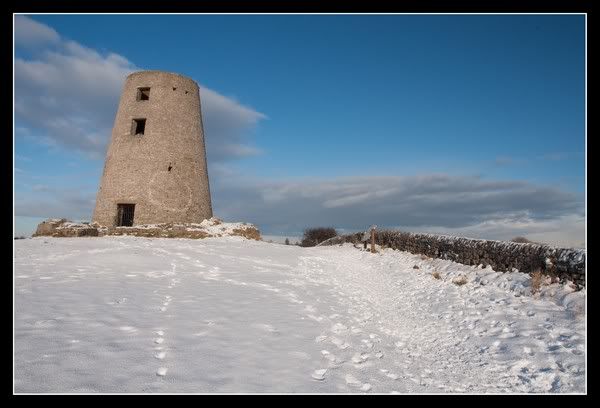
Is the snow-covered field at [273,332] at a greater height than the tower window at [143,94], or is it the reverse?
the tower window at [143,94]

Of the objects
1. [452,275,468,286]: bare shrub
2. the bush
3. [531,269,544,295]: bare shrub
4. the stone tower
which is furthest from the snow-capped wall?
the bush

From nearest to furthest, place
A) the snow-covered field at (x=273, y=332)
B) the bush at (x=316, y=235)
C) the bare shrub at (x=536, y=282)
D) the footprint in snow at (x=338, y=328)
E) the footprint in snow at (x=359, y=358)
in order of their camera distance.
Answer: the snow-covered field at (x=273, y=332) < the footprint in snow at (x=359, y=358) < the footprint in snow at (x=338, y=328) < the bare shrub at (x=536, y=282) < the bush at (x=316, y=235)

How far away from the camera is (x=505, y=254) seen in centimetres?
1047

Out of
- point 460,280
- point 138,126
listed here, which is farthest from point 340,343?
point 138,126

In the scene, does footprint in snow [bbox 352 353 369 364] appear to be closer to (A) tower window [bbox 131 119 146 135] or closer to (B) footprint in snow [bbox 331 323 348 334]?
(B) footprint in snow [bbox 331 323 348 334]

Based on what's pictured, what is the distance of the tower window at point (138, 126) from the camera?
79.4 ft

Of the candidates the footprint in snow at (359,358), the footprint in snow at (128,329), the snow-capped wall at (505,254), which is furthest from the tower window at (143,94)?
the footprint in snow at (359,358)

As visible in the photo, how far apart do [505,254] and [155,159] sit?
19.8 metres

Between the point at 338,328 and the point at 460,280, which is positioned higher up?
the point at 460,280

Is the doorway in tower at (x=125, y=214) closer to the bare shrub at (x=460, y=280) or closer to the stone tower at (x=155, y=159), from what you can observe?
A: the stone tower at (x=155, y=159)

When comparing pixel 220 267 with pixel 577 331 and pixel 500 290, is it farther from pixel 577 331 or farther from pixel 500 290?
pixel 577 331

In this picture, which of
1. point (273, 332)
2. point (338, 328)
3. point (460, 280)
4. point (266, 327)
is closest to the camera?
point (273, 332)

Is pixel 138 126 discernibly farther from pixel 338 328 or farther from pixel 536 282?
pixel 536 282

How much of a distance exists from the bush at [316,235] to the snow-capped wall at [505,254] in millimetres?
27926
